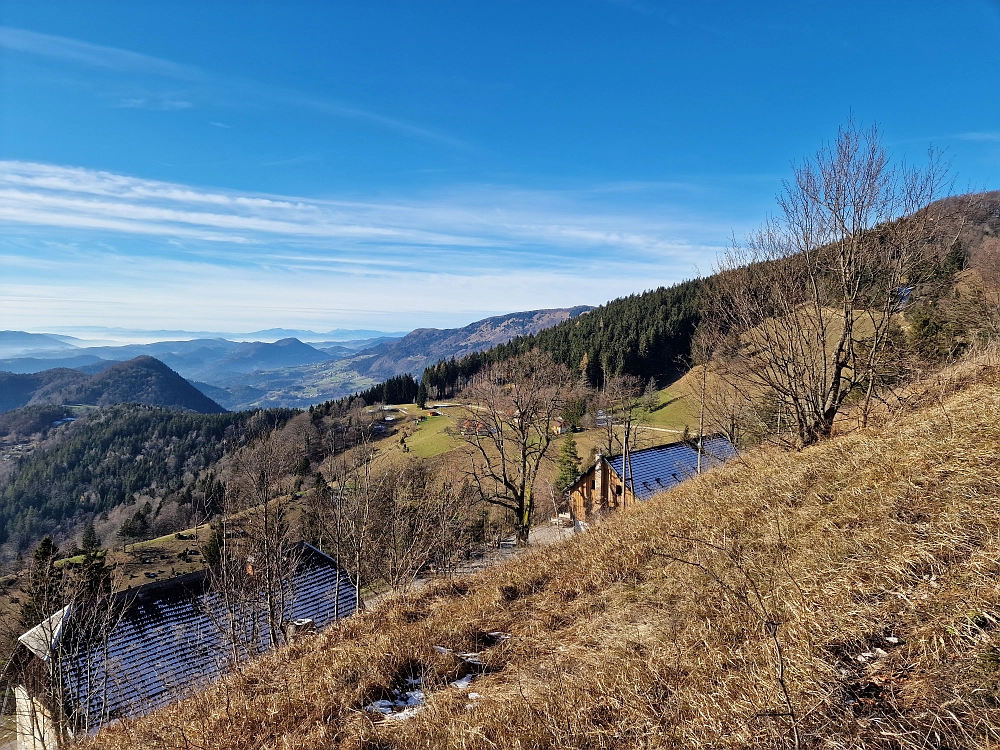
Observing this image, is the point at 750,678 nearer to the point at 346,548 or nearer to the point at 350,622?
the point at 350,622

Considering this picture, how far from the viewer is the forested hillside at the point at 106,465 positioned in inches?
4126

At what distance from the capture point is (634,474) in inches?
1256

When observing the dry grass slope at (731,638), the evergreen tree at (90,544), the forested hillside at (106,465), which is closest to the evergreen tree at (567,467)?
the evergreen tree at (90,544)

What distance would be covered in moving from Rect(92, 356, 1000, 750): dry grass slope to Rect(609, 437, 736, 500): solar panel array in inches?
929

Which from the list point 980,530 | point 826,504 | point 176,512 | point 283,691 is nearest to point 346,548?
point 283,691

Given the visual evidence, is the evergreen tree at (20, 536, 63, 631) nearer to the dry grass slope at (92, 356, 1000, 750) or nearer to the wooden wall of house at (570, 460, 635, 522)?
the dry grass slope at (92, 356, 1000, 750)

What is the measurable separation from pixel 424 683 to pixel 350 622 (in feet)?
10.6

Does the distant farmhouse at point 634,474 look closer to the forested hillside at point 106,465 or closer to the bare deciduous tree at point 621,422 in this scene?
the bare deciduous tree at point 621,422

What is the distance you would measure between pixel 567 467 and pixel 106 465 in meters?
142

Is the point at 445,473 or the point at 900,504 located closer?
the point at 900,504

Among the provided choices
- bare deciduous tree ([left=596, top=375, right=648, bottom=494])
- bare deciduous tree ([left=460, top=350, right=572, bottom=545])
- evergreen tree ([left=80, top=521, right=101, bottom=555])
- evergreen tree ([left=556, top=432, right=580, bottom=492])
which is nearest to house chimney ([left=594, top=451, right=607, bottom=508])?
bare deciduous tree ([left=596, top=375, right=648, bottom=494])

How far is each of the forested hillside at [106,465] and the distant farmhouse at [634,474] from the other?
8495cm

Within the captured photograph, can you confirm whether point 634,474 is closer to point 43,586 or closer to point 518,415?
point 518,415

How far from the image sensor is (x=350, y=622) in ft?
25.3
